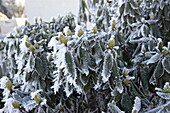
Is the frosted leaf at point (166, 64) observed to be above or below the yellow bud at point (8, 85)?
above

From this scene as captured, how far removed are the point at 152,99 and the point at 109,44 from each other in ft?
1.61

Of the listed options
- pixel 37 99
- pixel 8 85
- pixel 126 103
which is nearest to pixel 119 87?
pixel 126 103

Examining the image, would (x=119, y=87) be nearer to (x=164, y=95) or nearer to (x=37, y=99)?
(x=164, y=95)

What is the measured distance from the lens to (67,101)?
53.2 inches

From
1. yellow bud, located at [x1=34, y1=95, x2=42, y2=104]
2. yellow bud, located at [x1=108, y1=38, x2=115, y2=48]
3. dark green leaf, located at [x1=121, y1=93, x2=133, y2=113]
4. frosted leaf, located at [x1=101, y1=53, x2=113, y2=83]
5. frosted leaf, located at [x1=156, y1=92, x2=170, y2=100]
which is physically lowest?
dark green leaf, located at [x1=121, y1=93, x2=133, y2=113]

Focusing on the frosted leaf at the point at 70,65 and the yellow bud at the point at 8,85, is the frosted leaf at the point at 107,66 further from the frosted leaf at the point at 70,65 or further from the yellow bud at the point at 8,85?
the yellow bud at the point at 8,85

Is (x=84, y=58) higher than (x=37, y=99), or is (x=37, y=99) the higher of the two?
(x=84, y=58)

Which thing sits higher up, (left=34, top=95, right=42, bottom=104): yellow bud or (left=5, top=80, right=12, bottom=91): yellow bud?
(left=5, top=80, right=12, bottom=91): yellow bud

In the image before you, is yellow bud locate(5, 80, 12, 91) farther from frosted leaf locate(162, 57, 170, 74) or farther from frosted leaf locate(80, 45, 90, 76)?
frosted leaf locate(162, 57, 170, 74)

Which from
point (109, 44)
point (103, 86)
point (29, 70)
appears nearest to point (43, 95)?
point (29, 70)

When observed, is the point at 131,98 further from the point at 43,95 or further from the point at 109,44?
the point at 43,95

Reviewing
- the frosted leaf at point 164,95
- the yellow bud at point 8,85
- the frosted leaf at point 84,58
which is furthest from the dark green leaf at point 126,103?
the yellow bud at point 8,85

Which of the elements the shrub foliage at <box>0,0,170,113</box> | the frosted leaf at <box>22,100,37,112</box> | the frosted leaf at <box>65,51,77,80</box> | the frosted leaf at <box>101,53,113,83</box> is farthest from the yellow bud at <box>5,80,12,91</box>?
the frosted leaf at <box>101,53,113,83</box>

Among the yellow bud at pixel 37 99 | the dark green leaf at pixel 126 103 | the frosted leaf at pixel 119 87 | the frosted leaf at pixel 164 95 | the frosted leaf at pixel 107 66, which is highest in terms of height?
the frosted leaf at pixel 107 66
